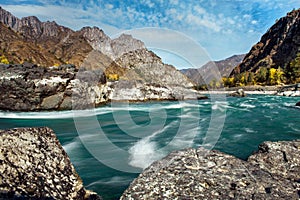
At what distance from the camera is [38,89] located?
79.4ft

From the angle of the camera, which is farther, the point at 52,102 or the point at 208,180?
the point at 52,102

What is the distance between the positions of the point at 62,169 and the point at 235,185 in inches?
133

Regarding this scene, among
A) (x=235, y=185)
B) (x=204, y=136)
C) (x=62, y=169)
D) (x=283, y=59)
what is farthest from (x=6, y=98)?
(x=283, y=59)

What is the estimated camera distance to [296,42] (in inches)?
6796

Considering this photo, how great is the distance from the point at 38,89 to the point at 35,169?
76.0 ft

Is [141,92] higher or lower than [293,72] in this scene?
lower

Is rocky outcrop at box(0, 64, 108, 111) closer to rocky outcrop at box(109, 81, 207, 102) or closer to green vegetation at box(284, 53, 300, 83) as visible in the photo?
rocky outcrop at box(109, 81, 207, 102)

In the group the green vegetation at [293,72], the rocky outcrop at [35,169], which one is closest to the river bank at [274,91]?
the green vegetation at [293,72]

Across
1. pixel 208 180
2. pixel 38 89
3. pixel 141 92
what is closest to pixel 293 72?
pixel 141 92

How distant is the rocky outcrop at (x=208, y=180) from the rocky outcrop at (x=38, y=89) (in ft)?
74.5

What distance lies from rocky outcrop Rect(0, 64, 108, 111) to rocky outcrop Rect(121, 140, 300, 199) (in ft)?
74.5

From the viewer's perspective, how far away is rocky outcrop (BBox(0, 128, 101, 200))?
3396 mm

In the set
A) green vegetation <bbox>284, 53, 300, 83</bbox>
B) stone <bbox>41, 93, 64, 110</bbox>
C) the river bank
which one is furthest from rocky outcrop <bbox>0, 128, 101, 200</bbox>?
green vegetation <bbox>284, 53, 300, 83</bbox>

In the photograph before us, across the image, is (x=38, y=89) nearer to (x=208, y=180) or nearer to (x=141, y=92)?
(x=141, y=92)
